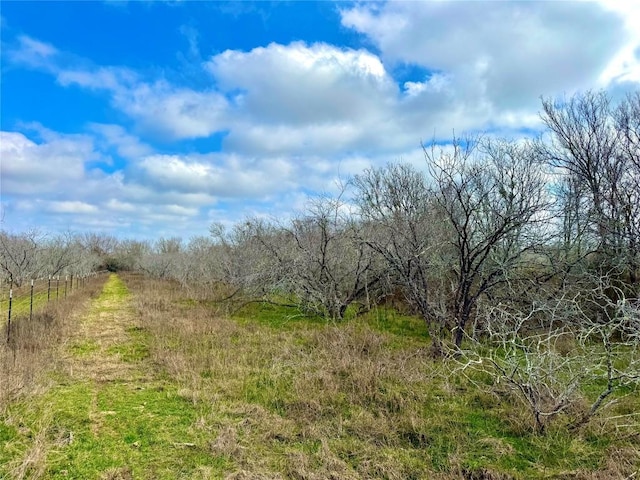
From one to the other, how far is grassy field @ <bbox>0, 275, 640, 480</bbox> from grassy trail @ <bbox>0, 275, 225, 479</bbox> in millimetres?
15

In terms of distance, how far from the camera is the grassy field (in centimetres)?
369

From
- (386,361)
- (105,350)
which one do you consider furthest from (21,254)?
(386,361)

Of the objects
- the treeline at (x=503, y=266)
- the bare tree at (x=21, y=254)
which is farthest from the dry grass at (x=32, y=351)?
the bare tree at (x=21, y=254)

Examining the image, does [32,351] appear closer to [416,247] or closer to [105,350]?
[105,350]

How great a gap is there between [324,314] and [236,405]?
24.7 ft

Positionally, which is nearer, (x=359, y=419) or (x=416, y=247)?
(x=359, y=419)

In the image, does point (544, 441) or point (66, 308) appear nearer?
point (544, 441)

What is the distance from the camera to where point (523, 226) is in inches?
301

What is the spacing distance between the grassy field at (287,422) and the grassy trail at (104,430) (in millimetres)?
15

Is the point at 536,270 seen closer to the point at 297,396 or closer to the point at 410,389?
the point at 410,389

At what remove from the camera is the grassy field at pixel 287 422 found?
369 cm

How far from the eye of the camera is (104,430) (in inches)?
177

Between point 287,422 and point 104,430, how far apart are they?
197 cm

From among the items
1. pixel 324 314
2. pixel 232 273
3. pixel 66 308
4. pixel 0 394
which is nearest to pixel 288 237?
pixel 324 314
